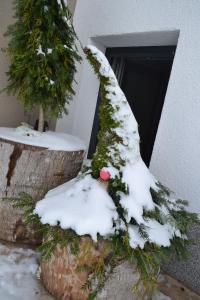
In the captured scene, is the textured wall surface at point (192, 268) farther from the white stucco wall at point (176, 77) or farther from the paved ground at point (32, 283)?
the white stucco wall at point (176, 77)

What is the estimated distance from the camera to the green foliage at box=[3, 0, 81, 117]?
2.49 metres

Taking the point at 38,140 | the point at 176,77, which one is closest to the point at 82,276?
the point at 38,140

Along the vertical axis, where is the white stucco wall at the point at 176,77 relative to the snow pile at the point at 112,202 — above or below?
above

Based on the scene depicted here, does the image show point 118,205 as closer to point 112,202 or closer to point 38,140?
point 112,202

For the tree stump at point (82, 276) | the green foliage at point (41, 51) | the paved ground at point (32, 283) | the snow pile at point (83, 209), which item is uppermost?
the green foliage at point (41, 51)

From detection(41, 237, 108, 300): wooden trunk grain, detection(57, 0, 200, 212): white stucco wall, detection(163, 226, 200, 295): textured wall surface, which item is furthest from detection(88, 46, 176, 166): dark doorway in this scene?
detection(41, 237, 108, 300): wooden trunk grain

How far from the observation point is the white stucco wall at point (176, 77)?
243cm

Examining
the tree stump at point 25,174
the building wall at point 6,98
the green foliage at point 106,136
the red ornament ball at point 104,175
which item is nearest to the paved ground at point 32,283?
the tree stump at point 25,174

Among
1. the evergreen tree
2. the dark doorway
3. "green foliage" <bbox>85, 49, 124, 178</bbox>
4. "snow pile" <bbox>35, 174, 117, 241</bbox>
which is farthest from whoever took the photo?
the dark doorway

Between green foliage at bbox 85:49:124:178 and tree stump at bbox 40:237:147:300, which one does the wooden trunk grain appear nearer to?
tree stump at bbox 40:237:147:300

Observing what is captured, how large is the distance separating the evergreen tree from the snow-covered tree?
27.8 inches

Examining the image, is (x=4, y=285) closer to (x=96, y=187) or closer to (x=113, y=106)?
(x=96, y=187)

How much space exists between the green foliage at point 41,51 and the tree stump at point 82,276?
1.40m

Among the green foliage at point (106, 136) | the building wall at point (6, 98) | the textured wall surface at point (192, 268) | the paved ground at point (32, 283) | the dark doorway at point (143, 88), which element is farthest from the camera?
the dark doorway at point (143, 88)
